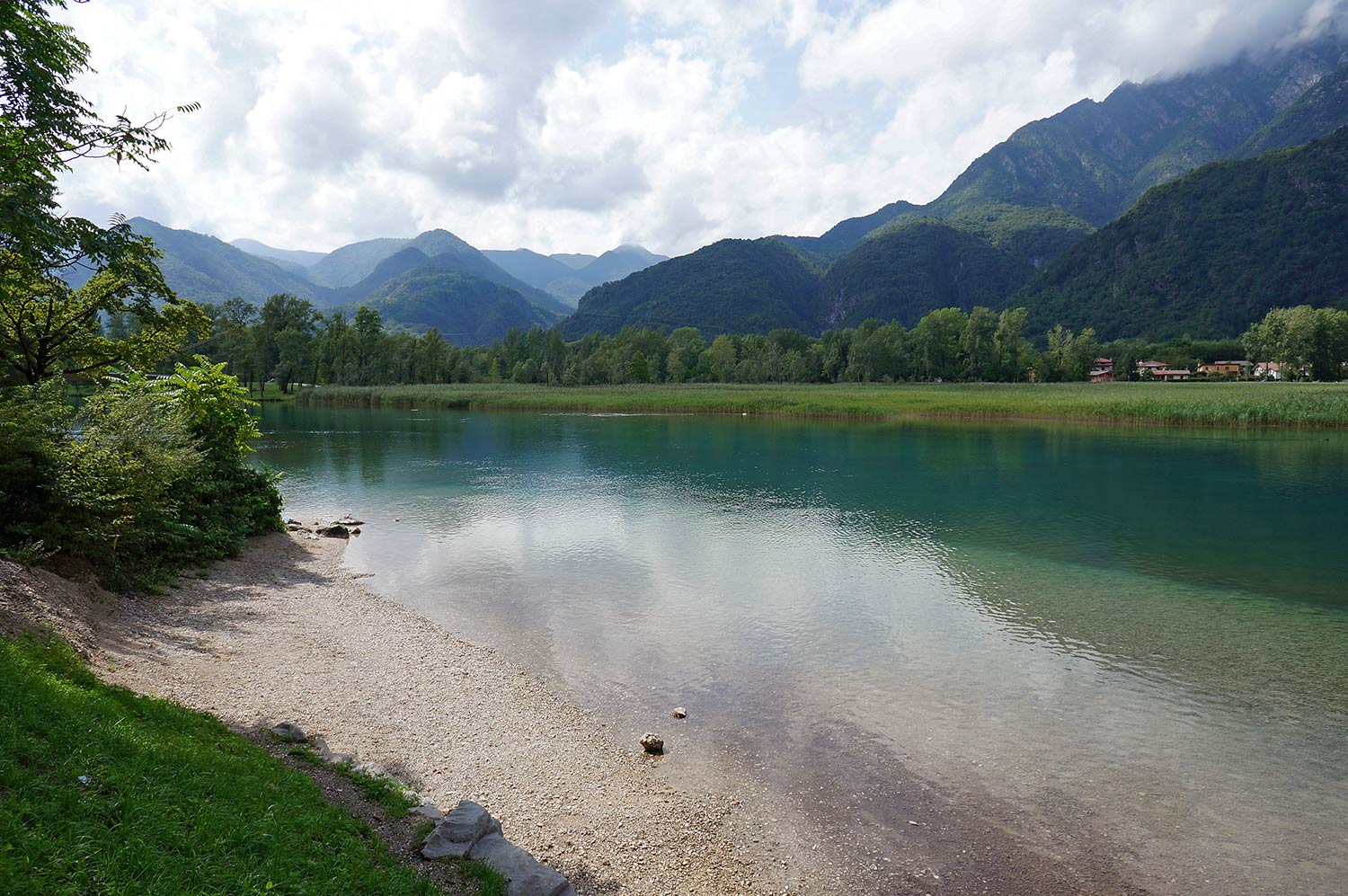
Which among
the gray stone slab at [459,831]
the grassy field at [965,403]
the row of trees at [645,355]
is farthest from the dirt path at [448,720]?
the row of trees at [645,355]

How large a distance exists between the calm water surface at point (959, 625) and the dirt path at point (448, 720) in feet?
3.78

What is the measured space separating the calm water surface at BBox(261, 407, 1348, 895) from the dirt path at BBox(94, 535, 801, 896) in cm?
115

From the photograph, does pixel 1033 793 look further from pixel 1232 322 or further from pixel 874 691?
pixel 1232 322

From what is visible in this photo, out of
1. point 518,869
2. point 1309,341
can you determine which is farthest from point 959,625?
point 1309,341

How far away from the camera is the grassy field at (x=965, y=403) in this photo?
62.0 m

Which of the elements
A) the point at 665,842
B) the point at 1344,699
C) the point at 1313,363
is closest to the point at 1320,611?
the point at 1344,699

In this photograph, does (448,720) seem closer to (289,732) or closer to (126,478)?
(289,732)

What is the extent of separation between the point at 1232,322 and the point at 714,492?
202577mm

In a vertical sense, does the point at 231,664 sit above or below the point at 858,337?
below

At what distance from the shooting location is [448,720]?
9938 millimetres

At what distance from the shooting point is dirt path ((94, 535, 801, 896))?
23.7 ft

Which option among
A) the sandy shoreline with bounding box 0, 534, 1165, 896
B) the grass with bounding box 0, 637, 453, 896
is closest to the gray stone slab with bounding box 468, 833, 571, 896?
the sandy shoreline with bounding box 0, 534, 1165, 896

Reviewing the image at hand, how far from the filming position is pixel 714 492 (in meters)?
32.8

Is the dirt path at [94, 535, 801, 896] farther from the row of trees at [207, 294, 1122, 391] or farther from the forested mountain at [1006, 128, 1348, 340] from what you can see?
the forested mountain at [1006, 128, 1348, 340]
